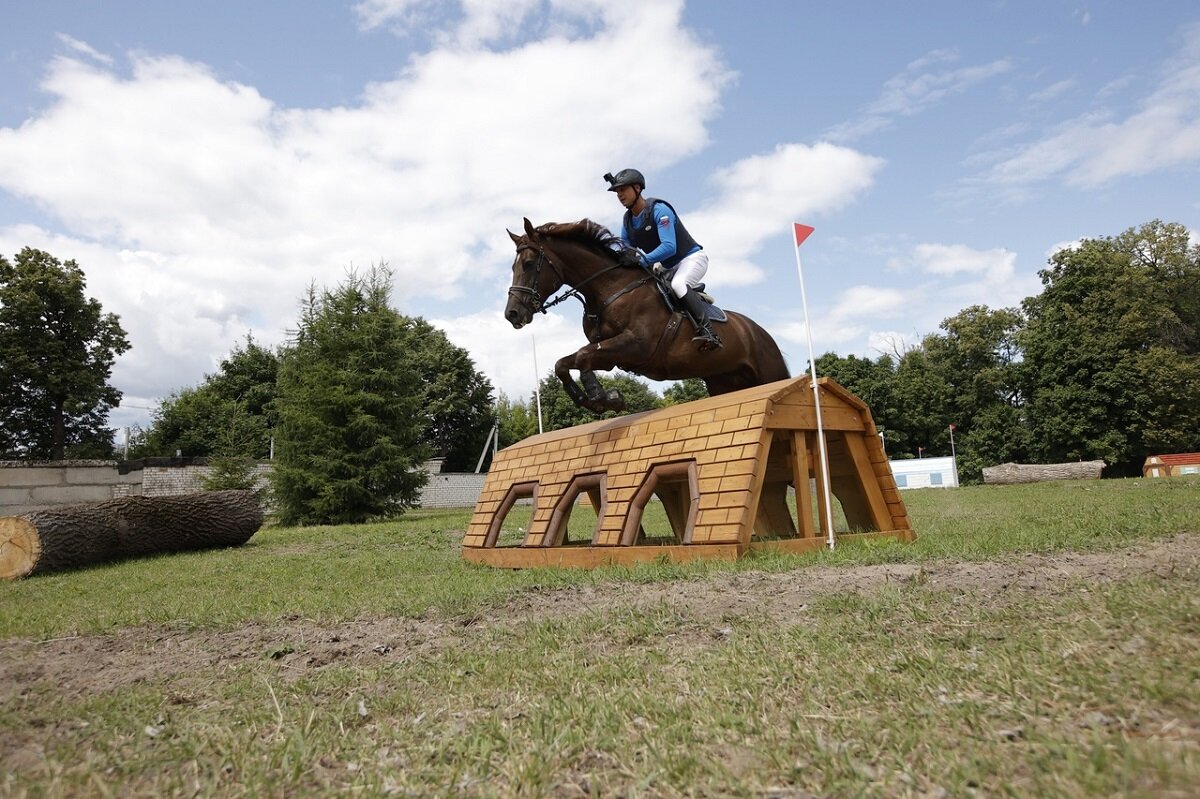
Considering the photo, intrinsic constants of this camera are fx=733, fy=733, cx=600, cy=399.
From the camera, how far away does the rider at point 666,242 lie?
594 centimetres

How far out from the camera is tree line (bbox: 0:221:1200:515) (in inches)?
777

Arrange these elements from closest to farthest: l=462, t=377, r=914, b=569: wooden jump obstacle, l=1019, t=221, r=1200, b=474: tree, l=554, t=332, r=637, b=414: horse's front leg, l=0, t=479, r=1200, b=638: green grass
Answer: l=0, t=479, r=1200, b=638: green grass
l=462, t=377, r=914, b=569: wooden jump obstacle
l=554, t=332, r=637, b=414: horse's front leg
l=1019, t=221, r=1200, b=474: tree

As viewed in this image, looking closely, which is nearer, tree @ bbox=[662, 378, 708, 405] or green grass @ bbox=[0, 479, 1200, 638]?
green grass @ bbox=[0, 479, 1200, 638]

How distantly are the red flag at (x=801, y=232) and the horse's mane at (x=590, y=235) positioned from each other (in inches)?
57.5

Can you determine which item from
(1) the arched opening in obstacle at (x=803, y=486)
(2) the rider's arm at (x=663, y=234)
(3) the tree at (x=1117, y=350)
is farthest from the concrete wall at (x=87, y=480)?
(3) the tree at (x=1117, y=350)

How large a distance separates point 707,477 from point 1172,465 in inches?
1098

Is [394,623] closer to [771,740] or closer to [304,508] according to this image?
[771,740]

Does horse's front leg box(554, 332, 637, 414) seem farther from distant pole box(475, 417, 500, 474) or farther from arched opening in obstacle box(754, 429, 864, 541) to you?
distant pole box(475, 417, 500, 474)

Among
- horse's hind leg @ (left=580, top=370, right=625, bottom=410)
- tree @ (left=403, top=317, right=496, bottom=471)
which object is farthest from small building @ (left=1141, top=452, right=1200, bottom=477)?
tree @ (left=403, top=317, right=496, bottom=471)

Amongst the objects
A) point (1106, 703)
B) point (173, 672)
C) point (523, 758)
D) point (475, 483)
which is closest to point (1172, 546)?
point (1106, 703)

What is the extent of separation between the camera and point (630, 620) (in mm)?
3436

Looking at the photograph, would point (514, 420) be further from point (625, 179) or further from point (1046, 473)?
point (625, 179)

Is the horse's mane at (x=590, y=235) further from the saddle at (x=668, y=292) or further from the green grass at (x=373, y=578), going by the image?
the green grass at (x=373, y=578)

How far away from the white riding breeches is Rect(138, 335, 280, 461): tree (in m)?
39.5
